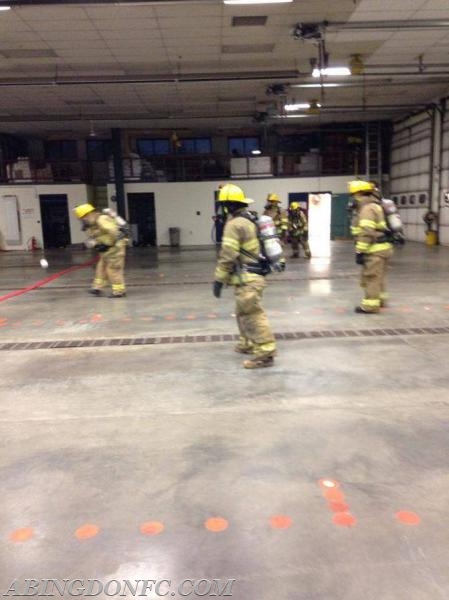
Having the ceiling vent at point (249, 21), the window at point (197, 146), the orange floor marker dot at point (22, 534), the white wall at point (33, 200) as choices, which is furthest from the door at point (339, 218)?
the orange floor marker dot at point (22, 534)

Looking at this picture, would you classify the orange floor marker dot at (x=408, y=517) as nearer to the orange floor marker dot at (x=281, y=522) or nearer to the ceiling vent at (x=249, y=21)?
the orange floor marker dot at (x=281, y=522)

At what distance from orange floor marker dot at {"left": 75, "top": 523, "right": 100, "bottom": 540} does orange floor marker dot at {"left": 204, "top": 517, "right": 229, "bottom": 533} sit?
532 mm

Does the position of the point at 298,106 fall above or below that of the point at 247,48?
below

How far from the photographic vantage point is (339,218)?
71.7 ft

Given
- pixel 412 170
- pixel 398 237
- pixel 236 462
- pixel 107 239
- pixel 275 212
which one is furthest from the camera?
pixel 412 170

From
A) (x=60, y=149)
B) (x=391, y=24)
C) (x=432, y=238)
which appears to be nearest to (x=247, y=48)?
(x=391, y=24)

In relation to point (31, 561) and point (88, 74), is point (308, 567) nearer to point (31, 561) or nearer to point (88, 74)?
point (31, 561)

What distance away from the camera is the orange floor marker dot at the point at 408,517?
7.66 ft

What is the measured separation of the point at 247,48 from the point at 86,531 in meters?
11.2

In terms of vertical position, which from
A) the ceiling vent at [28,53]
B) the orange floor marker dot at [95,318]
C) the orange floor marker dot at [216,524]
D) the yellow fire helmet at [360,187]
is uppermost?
the ceiling vent at [28,53]

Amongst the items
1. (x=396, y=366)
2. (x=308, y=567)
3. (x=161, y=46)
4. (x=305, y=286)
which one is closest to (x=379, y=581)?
(x=308, y=567)

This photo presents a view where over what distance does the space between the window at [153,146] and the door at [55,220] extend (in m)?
4.36

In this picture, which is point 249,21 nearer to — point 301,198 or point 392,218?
point 392,218

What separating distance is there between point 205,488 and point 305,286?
22.5 ft
